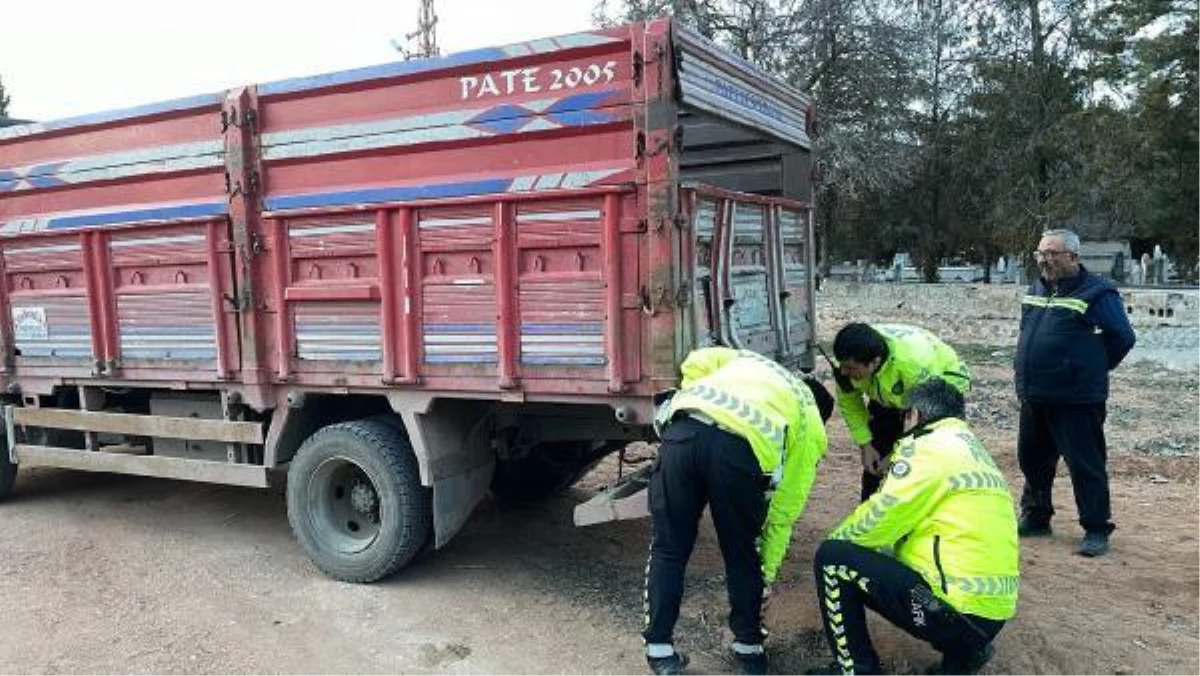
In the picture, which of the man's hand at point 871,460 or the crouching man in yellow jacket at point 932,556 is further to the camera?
the man's hand at point 871,460

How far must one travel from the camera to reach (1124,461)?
6895mm

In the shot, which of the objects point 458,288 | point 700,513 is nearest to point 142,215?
point 458,288

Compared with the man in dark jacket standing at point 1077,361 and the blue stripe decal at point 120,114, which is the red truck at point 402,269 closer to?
the blue stripe decal at point 120,114

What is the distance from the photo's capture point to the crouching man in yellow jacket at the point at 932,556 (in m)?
3.00

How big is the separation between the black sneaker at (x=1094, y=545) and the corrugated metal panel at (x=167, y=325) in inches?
189

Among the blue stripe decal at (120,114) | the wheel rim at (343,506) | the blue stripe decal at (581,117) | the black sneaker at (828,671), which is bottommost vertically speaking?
the black sneaker at (828,671)

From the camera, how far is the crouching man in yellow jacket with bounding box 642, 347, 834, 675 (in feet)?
10.4

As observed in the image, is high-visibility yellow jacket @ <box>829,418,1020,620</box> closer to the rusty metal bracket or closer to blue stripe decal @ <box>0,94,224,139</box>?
the rusty metal bracket

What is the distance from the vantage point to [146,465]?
16.9 ft

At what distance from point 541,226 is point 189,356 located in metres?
2.36

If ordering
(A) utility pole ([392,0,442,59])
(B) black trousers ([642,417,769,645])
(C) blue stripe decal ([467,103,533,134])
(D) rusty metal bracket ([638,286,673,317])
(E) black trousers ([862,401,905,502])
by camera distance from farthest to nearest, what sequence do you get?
1. (A) utility pole ([392,0,442,59])
2. (E) black trousers ([862,401,905,502])
3. (C) blue stripe decal ([467,103,533,134])
4. (D) rusty metal bracket ([638,286,673,317])
5. (B) black trousers ([642,417,769,645])

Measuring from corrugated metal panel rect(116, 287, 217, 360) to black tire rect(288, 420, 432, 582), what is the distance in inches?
34.6

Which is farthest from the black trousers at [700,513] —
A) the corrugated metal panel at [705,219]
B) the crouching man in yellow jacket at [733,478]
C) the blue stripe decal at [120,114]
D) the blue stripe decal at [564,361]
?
the blue stripe decal at [120,114]

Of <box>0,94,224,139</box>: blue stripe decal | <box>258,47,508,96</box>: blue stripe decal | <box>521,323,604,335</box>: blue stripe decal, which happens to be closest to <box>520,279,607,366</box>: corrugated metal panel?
<box>521,323,604,335</box>: blue stripe decal
